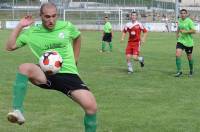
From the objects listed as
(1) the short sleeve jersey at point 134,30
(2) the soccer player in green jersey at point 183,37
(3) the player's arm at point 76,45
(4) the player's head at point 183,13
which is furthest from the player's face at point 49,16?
(1) the short sleeve jersey at point 134,30

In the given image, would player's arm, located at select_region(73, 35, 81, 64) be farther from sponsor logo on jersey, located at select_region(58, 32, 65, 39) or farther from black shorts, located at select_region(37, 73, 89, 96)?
black shorts, located at select_region(37, 73, 89, 96)

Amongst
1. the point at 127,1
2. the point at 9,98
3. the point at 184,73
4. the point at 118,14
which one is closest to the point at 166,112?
the point at 9,98

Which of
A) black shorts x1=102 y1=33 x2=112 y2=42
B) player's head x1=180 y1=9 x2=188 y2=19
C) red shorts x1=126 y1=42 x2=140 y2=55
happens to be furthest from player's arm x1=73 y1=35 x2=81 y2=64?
black shorts x1=102 y1=33 x2=112 y2=42

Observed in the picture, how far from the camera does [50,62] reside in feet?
22.7

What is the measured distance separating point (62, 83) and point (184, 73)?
1085cm

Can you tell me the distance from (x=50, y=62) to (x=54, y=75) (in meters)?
0.25

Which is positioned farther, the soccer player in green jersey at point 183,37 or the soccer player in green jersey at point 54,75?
the soccer player in green jersey at point 183,37

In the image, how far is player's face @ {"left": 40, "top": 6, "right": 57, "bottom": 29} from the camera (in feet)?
23.0

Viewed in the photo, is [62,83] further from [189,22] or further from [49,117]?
[189,22]

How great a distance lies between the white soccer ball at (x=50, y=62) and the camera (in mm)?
6945

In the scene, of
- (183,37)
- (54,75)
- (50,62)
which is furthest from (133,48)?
(50,62)

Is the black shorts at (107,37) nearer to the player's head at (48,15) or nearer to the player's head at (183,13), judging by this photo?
the player's head at (183,13)

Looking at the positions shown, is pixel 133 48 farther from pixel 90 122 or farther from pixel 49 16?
pixel 90 122

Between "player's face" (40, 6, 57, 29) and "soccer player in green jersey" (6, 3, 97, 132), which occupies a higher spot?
"player's face" (40, 6, 57, 29)
